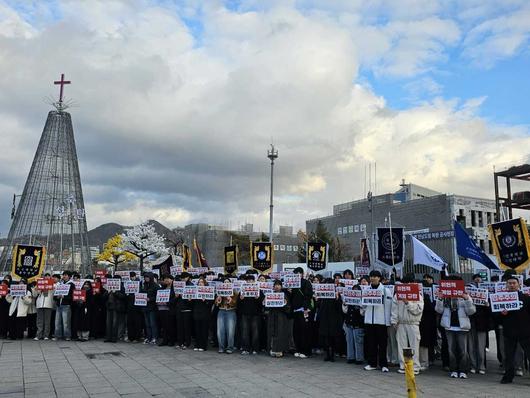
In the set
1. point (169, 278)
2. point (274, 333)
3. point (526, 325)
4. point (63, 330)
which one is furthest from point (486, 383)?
point (63, 330)

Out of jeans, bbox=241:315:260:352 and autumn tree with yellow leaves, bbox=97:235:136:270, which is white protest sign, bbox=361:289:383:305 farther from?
autumn tree with yellow leaves, bbox=97:235:136:270

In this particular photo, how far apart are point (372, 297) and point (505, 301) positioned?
103 inches

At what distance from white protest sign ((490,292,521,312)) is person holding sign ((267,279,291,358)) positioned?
4.81m

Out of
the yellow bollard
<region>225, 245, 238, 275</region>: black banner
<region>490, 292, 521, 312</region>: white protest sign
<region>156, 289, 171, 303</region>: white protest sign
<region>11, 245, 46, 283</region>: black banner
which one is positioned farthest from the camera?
<region>225, 245, 238, 275</region>: black banner

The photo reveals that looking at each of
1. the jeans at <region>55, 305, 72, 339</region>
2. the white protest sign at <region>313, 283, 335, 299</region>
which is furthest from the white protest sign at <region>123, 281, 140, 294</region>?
the white protest sign at <region>313, 283, 335, 299</region>

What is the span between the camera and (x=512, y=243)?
12281 mm

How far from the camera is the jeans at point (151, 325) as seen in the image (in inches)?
553

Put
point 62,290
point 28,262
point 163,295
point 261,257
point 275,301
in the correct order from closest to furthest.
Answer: point 275,301
point 163,295
point 62,290
point 28,262
point 261,257

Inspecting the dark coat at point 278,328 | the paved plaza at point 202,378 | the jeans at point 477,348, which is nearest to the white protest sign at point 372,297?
the paved plaza at point 202,378

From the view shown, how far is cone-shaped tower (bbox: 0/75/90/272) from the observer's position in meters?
32.0

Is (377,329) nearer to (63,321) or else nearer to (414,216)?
(63,321)

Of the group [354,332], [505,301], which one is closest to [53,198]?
[354,332]

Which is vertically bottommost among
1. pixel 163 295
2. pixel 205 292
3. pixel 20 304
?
pixel 20 304

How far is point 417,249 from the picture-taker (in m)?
15.0
